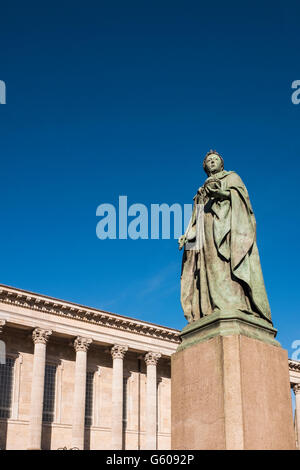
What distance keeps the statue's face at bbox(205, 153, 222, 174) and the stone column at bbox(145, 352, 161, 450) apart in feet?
125

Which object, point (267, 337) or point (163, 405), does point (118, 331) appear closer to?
point (163, 405)

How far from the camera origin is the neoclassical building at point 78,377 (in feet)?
132

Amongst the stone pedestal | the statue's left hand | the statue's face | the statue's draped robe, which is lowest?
the stone pedestal

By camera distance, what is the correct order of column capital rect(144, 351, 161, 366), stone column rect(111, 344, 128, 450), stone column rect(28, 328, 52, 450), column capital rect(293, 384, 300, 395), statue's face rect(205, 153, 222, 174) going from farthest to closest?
column capital rect(293, 384, 300, 395) → column capital rect(144, 351, 161, 366) → stone column rect(111, 344, 128, 450) → stone column rect(28, 328, 52, 450) → statue's face rect(205, 153, 222, 174)

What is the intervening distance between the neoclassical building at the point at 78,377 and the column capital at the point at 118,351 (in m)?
0.08

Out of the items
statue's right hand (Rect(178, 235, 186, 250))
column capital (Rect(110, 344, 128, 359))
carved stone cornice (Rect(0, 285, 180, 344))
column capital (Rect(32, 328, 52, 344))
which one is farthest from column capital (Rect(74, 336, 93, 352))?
statue's right hand (Rect(178, 235, 186, 250))

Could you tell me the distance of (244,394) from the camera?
24.3ft

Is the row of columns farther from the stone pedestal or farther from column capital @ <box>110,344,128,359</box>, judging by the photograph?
the stone pedestal

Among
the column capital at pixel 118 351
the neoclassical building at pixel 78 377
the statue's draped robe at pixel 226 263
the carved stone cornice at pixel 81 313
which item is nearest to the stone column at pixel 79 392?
the neoclassical building at pixel 78 377

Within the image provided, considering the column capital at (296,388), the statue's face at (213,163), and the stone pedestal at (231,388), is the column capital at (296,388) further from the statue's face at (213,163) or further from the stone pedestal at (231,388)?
the stone pedestal at (231,388)

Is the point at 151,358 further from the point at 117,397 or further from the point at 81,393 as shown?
the point at 81,393

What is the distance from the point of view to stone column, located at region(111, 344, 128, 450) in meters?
42.8
